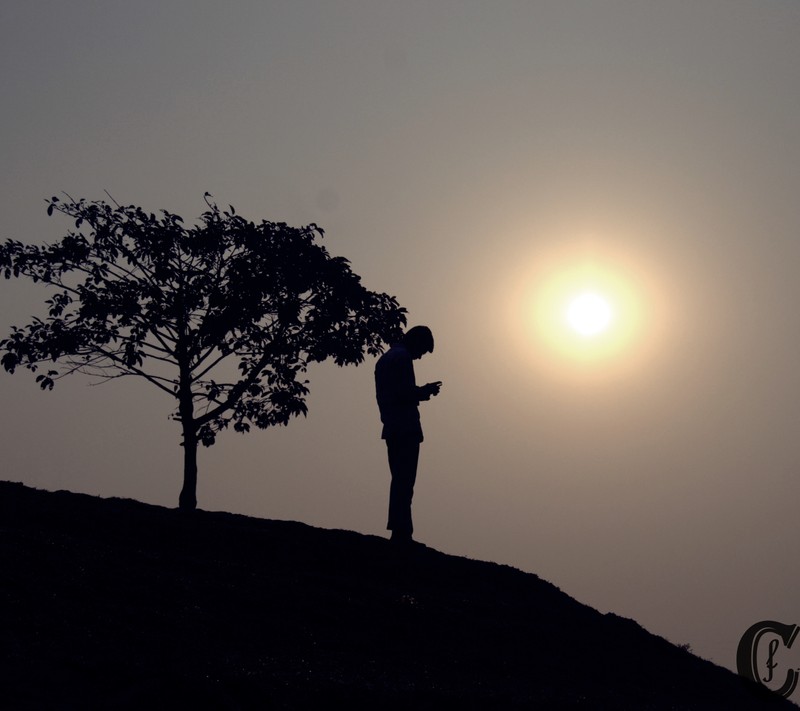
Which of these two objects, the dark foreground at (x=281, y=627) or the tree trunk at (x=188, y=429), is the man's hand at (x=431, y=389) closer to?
the dark foreground at (x=281, y=627)

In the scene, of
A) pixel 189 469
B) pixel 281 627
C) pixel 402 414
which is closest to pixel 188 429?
pixel 189 469

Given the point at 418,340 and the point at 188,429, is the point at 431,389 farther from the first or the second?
the point at 188,429

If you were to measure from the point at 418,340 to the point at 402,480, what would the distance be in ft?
7.32

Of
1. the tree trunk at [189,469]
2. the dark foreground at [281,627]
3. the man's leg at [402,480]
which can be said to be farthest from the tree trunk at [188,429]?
the man's leg at [402,480]

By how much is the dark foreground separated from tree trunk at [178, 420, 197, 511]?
5.66 metres

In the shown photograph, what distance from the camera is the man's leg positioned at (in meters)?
16.5

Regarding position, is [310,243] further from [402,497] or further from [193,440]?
[402,497]

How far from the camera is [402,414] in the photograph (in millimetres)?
16531

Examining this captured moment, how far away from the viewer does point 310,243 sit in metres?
25.6

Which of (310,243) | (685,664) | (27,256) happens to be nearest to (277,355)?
(310,243)

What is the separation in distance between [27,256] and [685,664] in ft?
59.8

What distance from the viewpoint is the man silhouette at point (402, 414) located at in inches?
647

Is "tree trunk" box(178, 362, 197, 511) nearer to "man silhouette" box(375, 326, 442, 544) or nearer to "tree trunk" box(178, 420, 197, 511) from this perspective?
"tree trunk" box(178, 420, 197, 511)

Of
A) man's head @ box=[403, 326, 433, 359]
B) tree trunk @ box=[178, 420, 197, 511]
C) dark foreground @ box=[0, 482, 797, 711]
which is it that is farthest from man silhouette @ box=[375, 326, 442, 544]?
tree trunk @ box=[178, 420, 197, 511]
